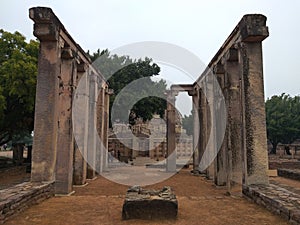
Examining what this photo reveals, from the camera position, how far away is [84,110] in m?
9.94

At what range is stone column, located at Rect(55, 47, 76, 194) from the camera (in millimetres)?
8069

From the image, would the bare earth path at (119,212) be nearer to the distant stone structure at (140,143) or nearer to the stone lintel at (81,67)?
the stone lintel at (81,67)

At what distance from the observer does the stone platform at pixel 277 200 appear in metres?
4.58

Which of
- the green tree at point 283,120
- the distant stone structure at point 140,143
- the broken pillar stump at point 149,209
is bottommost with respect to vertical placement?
the broken pillar stump at point 149,209

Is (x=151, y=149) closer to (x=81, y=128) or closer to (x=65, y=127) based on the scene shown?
(x=81, y=128)

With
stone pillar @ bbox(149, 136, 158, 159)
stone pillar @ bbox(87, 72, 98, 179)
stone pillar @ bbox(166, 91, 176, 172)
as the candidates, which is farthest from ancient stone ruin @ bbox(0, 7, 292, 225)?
stone pillar @ bbox(149, 136, 158, 159)

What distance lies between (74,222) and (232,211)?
3.14 m

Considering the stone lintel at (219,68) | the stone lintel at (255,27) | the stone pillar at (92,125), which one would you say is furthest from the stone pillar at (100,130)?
the stone lintel at (255,27)

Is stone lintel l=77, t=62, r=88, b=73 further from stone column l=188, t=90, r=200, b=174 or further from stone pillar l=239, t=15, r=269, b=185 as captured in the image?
stone column l=188, t=90, r=200, b=174

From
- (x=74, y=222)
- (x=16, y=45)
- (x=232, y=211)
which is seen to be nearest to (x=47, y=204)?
(x=74, y=222)

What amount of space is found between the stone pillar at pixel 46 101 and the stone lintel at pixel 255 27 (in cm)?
470

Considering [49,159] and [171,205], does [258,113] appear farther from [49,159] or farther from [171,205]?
[49,159]

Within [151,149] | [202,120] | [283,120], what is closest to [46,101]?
[202,120]

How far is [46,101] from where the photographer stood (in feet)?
23.3
